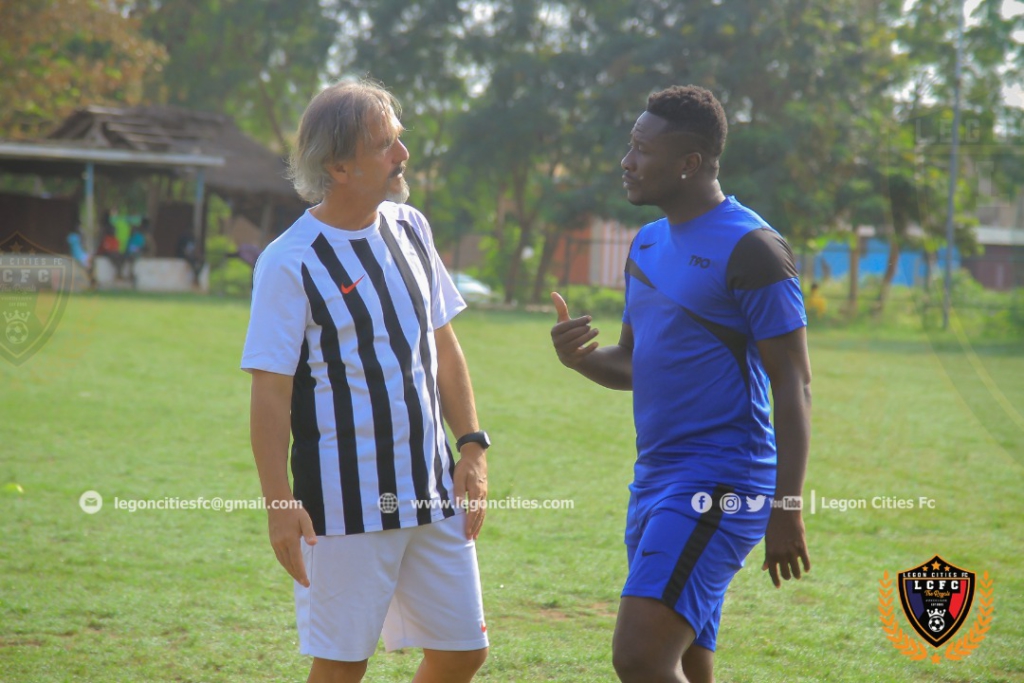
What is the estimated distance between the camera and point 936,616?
14.9 ft

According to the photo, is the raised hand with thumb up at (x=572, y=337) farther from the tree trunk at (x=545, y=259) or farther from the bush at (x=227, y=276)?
the tree trunk at (x=545, y=259)

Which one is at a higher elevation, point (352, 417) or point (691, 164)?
point (691, 164)

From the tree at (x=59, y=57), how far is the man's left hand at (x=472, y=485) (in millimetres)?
29442

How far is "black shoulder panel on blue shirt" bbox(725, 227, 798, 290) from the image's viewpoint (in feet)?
9.32

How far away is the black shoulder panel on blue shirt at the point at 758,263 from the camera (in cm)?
284

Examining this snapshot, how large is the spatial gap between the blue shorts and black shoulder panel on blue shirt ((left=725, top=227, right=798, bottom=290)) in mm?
581

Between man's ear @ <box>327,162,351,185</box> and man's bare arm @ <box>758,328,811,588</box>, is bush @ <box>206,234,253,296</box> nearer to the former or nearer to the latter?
man's ear @ <box>327,162,351,185</box>

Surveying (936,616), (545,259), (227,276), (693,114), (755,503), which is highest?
(693,114)

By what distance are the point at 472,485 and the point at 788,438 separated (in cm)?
92

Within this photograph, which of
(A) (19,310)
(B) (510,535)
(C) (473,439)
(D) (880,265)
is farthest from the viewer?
(D) (880,265)

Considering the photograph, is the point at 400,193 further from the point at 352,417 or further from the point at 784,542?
the point at 784,542

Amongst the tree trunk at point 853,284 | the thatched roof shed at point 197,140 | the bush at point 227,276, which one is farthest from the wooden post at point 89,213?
the tree trunk at point 853,284

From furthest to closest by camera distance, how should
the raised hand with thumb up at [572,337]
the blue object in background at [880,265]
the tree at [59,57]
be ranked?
the tree at [59,57]
the blue object in background at [880,265]
the raised hand with thumb up at [572,337]

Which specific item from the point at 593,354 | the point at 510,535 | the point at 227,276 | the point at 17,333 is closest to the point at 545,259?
the point at 227,276
